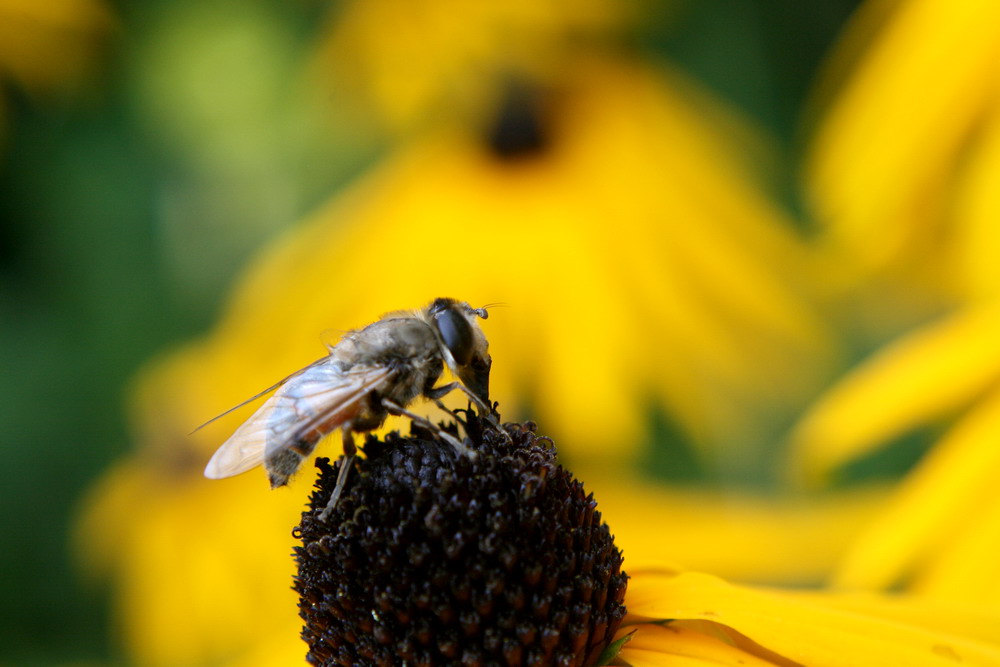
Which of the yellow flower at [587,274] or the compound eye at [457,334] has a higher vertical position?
the yellow flower at [587,274]

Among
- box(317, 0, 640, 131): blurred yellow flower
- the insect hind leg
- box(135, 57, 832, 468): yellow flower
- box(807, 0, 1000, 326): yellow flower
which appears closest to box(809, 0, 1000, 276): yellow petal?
box(807, 0, 1000, 326): yellow flower

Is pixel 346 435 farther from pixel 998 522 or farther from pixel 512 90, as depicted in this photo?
pixel 512 90

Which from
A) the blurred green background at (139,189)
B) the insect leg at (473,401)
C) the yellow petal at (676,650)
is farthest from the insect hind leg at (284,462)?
the blurred green background at (139,189)

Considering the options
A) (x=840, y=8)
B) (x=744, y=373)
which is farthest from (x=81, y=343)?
(x=840, y=8)

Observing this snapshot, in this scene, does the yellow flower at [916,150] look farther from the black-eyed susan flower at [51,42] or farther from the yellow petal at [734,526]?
the black-eyed susan flower at [51,42]

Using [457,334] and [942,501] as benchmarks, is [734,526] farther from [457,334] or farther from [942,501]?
[457,334]

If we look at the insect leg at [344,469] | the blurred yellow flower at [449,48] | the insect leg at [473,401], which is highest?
the blurred yellow flower at [449,48]

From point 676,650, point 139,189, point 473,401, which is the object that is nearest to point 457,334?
point 473,401
